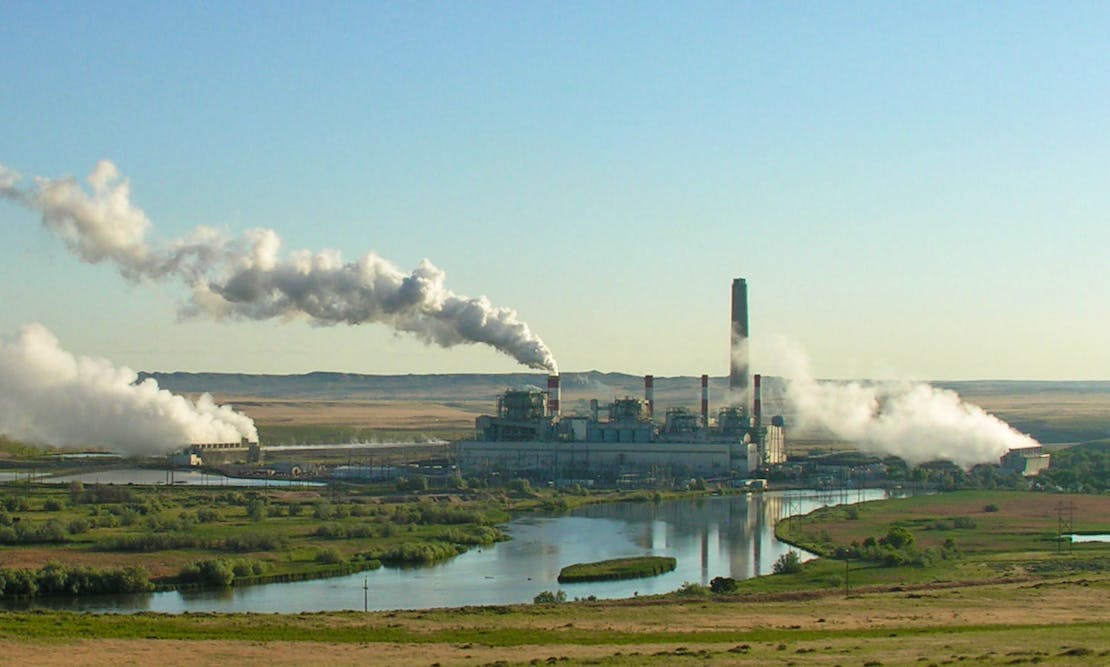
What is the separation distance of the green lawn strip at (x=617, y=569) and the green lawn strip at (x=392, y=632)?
13293 mm

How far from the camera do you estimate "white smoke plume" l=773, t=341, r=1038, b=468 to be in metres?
98.2

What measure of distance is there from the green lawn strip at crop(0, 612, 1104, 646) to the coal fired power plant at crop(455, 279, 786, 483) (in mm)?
55434

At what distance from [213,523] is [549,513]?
16.6 metres

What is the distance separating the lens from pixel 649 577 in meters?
46.4

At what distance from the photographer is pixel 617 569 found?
46719 millimetres

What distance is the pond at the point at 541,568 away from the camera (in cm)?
3969

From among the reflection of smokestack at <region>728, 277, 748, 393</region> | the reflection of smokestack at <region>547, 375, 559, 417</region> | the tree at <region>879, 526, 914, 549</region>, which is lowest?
the tree at <region>879, 526, 914, 549</region>

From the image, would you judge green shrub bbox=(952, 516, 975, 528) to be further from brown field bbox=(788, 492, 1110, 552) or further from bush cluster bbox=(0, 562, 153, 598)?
bush cluster bbox=(0, 562, 153, 598)

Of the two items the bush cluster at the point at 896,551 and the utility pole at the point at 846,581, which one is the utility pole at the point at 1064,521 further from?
the utility pole at the point at 846,581

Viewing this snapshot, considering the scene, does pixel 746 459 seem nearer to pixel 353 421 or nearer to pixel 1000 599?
pixel 1000 599

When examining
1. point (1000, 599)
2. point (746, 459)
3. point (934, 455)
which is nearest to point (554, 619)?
point (1000, 599)

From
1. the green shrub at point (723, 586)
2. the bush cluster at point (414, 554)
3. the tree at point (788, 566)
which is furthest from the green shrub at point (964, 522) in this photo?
the green shrub at point (723, 586)

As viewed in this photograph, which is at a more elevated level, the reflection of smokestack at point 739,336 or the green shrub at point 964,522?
the reflection of smokestack at point 739,336

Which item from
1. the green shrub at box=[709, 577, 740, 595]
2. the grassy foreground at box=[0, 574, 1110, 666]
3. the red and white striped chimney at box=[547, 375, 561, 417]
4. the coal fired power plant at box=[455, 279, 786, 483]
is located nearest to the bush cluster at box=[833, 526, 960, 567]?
the green shrub at box=[709, 577, 740, 595]
